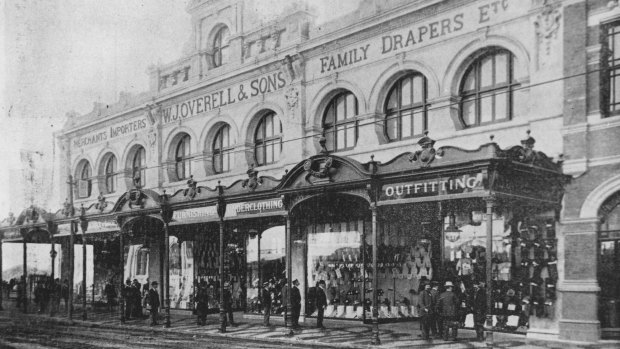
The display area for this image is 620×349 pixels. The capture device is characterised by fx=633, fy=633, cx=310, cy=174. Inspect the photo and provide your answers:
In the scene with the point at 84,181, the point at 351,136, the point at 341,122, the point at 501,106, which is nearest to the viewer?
the point at 501,106

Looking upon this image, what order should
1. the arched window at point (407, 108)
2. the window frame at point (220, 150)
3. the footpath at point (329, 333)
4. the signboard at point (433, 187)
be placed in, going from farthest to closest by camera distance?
the window frame at point (220, 150)
the arched window at point (407, 108)
the footpath at point (329, 333)
the signboard at point (433, 187)

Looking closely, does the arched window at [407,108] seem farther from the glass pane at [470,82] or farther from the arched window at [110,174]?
the arched window at [110,174]

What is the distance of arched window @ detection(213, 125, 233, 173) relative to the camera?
22.8 metres

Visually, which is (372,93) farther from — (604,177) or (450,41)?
(604,177)

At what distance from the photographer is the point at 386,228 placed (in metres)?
17.8

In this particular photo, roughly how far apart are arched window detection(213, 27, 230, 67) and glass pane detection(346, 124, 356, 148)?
7066 millimetres

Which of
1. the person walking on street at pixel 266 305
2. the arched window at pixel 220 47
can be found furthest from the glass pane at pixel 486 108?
the arched window at pixel 220 47

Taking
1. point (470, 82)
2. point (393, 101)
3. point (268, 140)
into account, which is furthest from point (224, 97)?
point (470, 82)

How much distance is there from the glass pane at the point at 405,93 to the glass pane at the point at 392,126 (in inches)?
18.5

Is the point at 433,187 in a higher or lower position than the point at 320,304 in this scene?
higher

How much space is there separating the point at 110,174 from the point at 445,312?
19.0 m

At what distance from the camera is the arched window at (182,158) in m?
24.5

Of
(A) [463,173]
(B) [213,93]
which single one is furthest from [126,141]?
(A) [463,173]

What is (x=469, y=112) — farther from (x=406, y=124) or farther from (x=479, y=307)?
(x=479, y=307)
